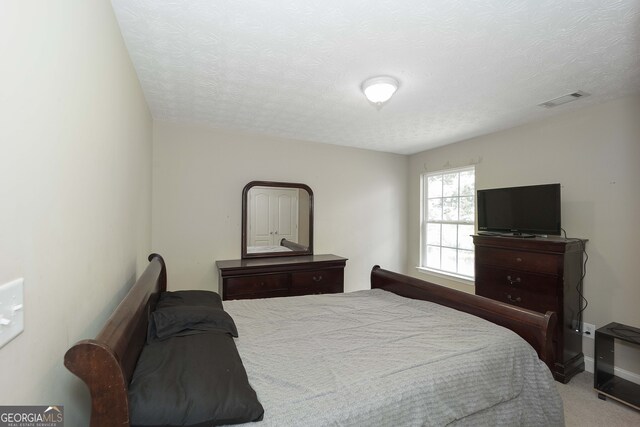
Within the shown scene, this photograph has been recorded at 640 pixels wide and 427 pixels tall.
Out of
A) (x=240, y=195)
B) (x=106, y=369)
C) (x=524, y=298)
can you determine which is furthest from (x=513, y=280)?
(x=106, y=369)

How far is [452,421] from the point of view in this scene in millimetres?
1328

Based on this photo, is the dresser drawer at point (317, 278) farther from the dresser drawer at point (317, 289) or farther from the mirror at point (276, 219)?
the mirror at point (276, 219)

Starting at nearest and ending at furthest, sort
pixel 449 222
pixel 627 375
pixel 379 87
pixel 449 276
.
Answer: pixel 379 87, pixel 627 375, pixel 449 276, pixel 449 222

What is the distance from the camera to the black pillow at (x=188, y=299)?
1.94m

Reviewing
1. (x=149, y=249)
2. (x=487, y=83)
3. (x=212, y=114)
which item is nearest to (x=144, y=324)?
(x=149, y=249)

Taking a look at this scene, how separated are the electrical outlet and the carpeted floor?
1.43ft

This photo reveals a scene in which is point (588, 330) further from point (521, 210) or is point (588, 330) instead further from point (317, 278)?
point (317, 278)

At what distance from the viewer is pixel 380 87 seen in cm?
218

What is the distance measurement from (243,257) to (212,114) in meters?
1.67

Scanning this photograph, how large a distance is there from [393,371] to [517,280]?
2.16 metres

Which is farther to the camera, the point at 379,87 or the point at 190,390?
the point at 379,87

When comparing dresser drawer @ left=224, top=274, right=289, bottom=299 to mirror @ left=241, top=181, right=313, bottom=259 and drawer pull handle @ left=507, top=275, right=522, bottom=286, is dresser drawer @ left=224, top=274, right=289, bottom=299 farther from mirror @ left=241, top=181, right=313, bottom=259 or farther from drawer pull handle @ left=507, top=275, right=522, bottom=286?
drawer pull handle @ left=507, top=275, right=522, bottom=286

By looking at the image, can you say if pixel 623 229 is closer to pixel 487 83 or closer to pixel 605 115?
pixel 605 115

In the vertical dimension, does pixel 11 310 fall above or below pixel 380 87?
below
